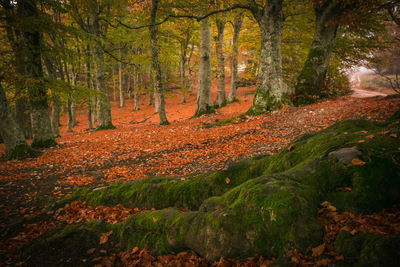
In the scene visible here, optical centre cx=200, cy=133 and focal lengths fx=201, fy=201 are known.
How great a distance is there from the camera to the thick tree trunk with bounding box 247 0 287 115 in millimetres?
10469

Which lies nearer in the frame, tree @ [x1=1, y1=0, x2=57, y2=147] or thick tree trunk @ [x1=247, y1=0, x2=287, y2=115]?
tree @ [x1=1, y1=0, x2=57, y2=147]

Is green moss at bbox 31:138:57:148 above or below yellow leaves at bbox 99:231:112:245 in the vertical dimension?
above

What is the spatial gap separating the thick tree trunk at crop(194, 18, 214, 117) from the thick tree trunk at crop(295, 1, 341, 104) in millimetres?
6146

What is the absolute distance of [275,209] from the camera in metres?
2.14

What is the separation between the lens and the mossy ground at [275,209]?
210 cm

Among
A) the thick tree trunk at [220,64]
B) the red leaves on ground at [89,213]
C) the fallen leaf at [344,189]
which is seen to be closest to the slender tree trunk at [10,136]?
the red leaves on ground at [89,213]

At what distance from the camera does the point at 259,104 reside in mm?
11148

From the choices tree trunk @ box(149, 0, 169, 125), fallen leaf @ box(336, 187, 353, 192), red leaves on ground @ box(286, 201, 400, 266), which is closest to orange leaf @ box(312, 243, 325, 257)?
red leaves on ground @ box(286, 201, 400, 266)

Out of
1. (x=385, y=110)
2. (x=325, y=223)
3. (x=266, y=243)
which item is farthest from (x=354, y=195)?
(x=385, y=110)

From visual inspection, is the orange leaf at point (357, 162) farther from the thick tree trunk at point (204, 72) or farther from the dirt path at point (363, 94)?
the dirt path at point (363, 94)

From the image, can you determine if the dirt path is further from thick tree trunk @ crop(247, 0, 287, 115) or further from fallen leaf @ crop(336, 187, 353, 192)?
fallen leaf @ crop(336, 187, 353, 192)

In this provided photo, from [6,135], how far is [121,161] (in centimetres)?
533

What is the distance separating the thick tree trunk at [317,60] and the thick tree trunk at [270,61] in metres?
1.46

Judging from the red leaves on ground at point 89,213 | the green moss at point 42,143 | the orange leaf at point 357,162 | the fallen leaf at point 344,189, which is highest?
the orange leaf at point 357,162
